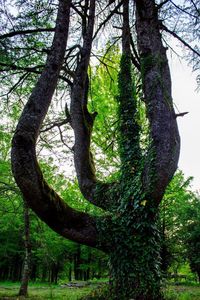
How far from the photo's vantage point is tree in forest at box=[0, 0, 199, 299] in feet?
15.6

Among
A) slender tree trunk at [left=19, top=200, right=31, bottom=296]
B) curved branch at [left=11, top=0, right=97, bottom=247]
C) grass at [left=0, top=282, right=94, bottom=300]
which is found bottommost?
Result: grass at [left=0, top=282, right=94, bottom=300]

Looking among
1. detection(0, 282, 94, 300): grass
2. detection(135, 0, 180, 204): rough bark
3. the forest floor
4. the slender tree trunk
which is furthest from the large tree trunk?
the slender tree trunk

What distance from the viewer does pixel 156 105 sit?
19.5 ft

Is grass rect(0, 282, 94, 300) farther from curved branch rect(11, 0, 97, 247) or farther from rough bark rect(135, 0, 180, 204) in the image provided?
rough bark rect(135, 0, 180, 204)

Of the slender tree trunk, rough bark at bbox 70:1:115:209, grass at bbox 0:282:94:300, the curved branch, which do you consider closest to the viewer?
the curved branch

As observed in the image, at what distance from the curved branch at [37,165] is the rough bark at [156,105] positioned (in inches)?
56.8

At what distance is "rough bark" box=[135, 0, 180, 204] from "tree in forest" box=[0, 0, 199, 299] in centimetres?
2

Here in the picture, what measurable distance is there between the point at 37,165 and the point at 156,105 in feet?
9.14

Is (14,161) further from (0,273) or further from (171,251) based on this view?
(0,273)

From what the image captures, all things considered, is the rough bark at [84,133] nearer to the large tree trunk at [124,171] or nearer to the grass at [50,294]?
the large tree trunk at [124,171]

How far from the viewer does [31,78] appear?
8.31 metres

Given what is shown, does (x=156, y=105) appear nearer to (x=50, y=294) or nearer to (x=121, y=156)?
(x=121, y=156)

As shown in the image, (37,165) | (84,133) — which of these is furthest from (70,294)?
(37,165)

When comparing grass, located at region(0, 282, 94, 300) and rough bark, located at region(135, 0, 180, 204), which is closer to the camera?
rough bark, located at region(135, 0, 180, 204)
